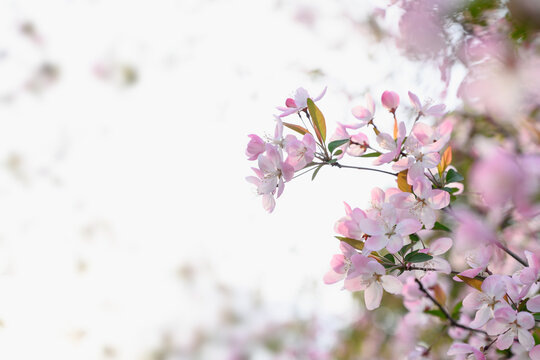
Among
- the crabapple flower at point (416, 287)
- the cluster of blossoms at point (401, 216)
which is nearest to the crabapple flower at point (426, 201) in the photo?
the cluster of blossoms at point (401, 216)

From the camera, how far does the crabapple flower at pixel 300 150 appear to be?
0.55 metres

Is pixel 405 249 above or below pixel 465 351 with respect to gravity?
above

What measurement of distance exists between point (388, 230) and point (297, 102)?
0.68 feet

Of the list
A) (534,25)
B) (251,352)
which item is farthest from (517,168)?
(251,352)

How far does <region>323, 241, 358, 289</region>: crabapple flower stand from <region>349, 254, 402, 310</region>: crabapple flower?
12 mm

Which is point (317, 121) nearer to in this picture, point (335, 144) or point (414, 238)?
point (335, 144)

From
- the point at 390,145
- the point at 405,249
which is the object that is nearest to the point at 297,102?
the point at 390,145

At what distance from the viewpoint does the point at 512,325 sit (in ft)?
1.69

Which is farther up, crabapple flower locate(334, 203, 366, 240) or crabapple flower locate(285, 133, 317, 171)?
crabapple flower locate(285, 133, 317, 171)

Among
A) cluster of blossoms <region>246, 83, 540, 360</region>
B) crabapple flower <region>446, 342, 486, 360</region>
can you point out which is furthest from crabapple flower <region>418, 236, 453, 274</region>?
crabapple flower <region>446, 342, 486, 360</region>

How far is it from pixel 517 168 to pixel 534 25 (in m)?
0.33

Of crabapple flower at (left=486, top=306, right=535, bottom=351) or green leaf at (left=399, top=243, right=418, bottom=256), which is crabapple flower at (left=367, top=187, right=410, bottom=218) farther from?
crabapple flower at (left=486, top=306, right=535, bottom=351)

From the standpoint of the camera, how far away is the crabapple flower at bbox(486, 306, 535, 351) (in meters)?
0.50

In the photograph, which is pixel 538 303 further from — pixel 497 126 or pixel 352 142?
pixel 497 126
